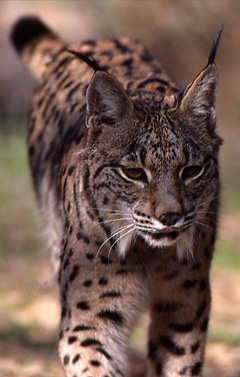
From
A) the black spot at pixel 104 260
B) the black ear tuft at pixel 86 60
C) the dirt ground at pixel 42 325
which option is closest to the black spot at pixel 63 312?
the black spot at pixel 104 260

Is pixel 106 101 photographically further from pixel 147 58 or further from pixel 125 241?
pixel 147 58

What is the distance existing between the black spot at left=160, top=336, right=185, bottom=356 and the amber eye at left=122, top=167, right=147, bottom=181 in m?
1.06

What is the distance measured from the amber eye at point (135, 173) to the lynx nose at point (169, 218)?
238 mm

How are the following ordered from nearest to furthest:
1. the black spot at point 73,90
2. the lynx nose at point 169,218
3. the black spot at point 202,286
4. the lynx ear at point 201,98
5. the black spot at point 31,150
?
1. the lynx nose at point 169,218
2. the lynx ear at point 201,98
3. the black spot at point 202,286
4. the black spot at point 73,90
5. the black spot at point 31,150

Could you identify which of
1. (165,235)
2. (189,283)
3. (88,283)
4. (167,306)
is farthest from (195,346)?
(165,235)

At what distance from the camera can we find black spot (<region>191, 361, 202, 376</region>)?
413 cm

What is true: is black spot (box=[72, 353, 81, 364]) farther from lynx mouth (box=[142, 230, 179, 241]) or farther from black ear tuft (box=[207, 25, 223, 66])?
black ear tuft (box=[207, 25, 223, 66])

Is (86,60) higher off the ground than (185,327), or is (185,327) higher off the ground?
(86,60)

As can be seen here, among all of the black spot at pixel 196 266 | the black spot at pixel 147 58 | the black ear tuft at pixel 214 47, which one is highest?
the black spot at pixel 147 58

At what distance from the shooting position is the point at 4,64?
12047mm

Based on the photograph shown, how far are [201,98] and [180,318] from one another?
1213 mm

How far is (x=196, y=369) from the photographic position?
414cm

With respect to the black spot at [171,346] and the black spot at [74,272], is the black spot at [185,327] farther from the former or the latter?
the black spot at [74,272]

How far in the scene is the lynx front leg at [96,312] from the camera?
3.87m
